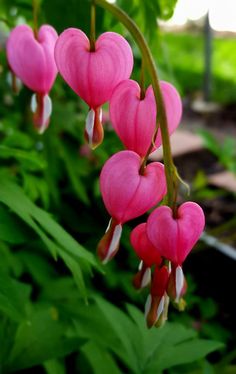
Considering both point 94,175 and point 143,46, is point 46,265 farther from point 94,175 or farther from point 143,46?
point 143,46

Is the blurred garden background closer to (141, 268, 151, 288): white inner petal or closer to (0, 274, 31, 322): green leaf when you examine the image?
(0, 274, 31, 322): green leaf

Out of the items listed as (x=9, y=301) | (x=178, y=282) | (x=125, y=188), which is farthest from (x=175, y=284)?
(x=9, y=301)

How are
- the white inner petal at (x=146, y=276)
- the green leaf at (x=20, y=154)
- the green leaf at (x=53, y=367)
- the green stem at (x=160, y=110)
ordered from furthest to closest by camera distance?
the green leaf at (x=53, y=367) < the green leaf at (x=20, y=154) < the white inner petal at (x=146, y=276) < the green stem at (x=160, y=110)

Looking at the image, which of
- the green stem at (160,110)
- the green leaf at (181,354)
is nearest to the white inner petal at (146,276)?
the green stem at (160,110)

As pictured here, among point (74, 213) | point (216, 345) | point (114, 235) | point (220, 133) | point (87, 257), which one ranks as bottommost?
point (220, 133)

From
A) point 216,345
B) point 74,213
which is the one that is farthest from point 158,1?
point 74,213

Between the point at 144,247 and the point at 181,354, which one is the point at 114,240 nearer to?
the point at 144,247

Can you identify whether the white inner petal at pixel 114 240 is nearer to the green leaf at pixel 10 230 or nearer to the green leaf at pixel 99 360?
the green leaf at pixel 10 230
